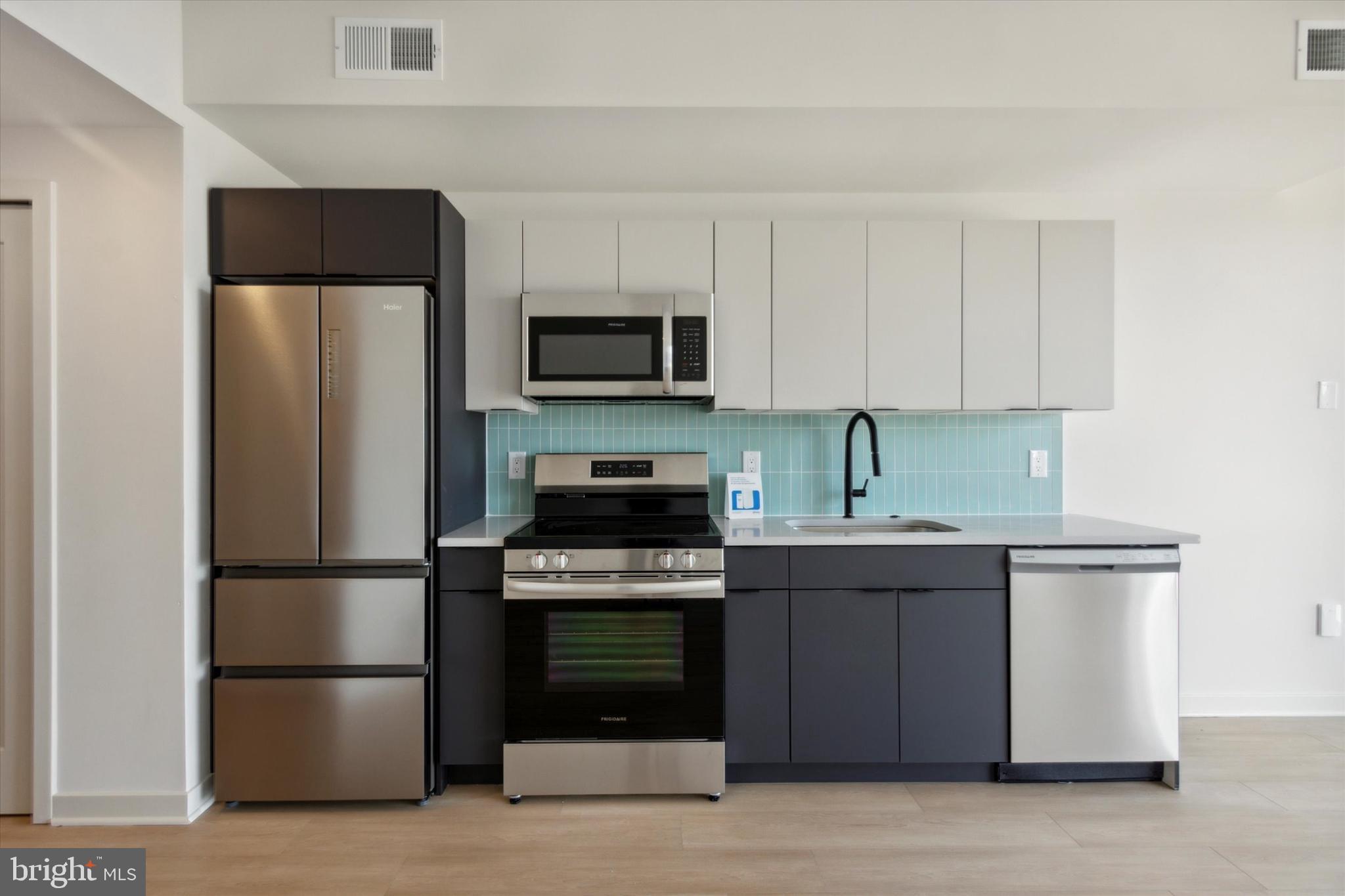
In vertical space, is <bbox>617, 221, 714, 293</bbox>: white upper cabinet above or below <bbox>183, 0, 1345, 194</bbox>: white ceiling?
below

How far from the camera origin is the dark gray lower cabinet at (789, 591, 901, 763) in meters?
2.54

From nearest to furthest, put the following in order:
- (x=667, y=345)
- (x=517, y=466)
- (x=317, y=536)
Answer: (x=317, y=536)
(x=667, y=345)
(x=517, y=466)

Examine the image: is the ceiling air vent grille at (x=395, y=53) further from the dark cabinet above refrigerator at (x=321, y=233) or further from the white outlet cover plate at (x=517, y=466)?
the white outlet cover plate at (x=517, y=466)

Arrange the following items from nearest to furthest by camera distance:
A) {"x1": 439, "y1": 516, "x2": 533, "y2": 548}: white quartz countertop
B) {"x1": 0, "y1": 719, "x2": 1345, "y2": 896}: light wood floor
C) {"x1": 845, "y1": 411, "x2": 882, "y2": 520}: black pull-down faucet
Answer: {"x1": 0, "y1": 719, "x2": 1345, "y2": 896}: light wood floor < {"x1": 439, "y1": 516, "x2": 533, "y2": 548}: white quartz countertop < {"x1": 845, "y1": 411, "x2": 882, "y2": 520}: black pull-down faucet

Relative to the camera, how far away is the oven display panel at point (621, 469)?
10.1 ft

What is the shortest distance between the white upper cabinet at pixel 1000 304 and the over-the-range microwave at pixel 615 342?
1.02m

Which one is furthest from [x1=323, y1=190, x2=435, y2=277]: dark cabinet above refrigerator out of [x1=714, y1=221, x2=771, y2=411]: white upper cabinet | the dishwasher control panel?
the dishwasher control panel

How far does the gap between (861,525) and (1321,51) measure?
2.15m

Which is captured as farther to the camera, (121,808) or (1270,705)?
(1270,705)

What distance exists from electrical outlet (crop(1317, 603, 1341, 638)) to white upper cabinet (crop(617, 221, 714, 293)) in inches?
119

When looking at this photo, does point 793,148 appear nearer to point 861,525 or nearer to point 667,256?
point 667,256

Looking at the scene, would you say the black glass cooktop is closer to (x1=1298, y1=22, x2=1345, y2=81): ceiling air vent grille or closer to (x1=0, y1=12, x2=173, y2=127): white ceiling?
(x1=0, y1=12, x2=173, y2=127): white ceiling

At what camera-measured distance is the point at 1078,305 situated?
2852mm

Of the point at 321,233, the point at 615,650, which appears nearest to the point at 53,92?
the point at 321,233
